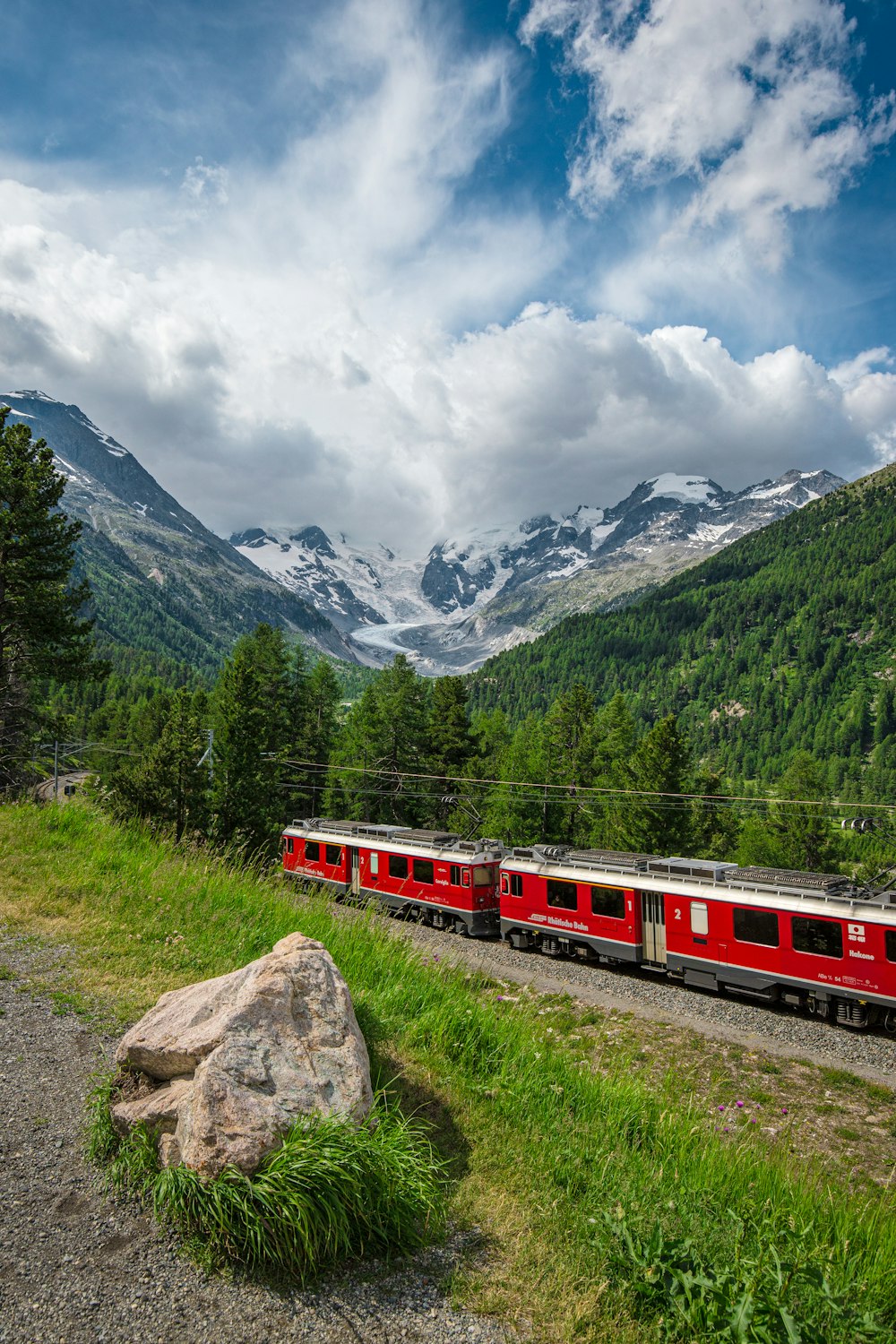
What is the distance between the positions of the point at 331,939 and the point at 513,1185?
4665 millimetres

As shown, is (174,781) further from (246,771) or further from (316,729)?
(316,729)

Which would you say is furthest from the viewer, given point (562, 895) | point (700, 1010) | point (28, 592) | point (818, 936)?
point (28, 592)

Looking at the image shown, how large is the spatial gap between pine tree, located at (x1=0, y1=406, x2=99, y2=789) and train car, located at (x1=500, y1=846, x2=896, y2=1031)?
16970 mm

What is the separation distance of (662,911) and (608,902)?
175 cm

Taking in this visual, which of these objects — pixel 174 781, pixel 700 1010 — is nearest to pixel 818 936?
pixel 700 1010

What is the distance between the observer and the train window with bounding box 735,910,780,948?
16.8 m

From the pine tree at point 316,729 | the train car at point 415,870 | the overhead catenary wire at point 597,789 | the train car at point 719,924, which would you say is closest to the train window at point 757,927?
the train car at point 719,924

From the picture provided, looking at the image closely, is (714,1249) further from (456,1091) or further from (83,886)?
(83,886)

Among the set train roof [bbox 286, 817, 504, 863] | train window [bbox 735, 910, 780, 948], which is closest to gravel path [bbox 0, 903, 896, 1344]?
train window [bbox 735, 910, 780, 948]

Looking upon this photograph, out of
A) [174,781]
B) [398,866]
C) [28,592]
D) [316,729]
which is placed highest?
[28,592]

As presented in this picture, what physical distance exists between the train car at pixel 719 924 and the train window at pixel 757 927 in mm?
23

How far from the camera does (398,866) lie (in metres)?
26.3

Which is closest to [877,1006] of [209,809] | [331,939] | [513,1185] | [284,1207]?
[331,939]

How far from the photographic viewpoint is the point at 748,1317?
3512 millimetres
